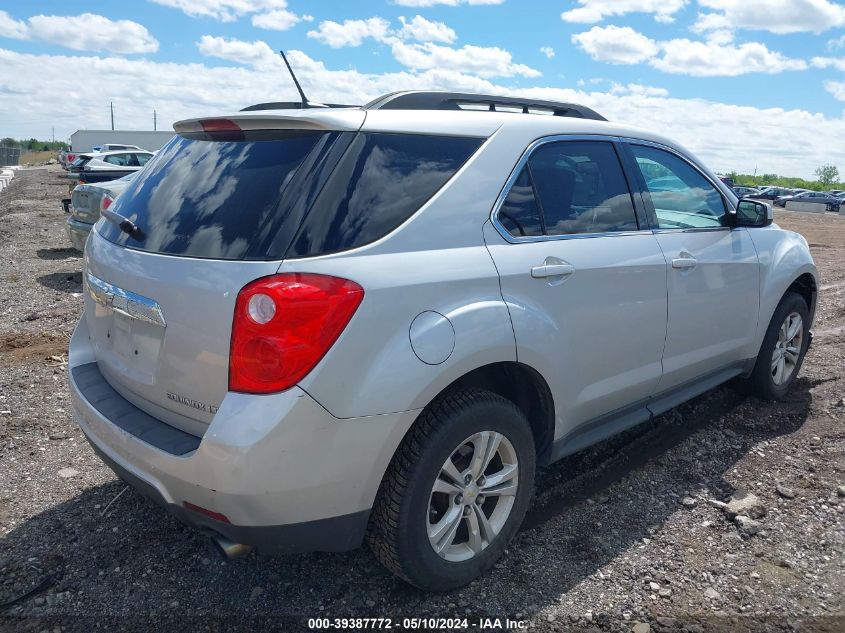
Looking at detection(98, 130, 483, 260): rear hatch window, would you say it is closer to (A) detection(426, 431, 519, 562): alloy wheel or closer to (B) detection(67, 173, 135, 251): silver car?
(A) detection(426, 431, 519, 562): alloy wheel

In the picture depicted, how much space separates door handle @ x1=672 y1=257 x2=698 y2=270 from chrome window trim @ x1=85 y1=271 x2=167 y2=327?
98.5 inches

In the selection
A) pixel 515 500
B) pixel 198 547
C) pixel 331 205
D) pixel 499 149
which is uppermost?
pixel 499 149

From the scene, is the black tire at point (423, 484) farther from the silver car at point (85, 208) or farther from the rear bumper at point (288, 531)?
the silver car at point (85, 208)

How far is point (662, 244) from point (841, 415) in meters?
2.20

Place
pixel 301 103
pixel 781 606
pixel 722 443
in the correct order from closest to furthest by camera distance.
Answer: pixel 781 606, pixel 301 103, pixel 722 443

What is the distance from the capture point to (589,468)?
392 cm

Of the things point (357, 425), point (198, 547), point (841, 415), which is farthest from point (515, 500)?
point (841, 415)

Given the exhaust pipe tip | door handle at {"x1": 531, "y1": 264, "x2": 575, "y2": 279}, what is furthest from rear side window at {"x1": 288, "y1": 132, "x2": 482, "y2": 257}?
the exhaust pipe tip

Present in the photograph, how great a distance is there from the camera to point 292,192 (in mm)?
2395

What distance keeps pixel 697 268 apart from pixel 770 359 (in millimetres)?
1353

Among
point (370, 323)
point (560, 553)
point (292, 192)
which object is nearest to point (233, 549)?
point (370, 323)

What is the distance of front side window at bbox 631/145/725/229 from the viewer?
3.73 metres

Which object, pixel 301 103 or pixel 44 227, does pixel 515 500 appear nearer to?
pixel 301 103

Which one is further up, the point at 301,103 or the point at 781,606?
the point at 301,103
